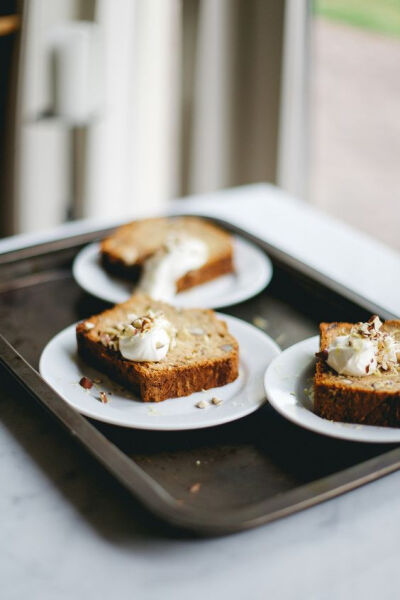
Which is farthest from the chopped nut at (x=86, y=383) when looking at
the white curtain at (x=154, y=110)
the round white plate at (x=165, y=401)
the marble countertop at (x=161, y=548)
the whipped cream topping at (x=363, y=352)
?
the white curtain at (x=154, y=110)

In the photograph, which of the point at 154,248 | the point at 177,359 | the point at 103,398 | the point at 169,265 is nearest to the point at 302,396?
the point at 177,359

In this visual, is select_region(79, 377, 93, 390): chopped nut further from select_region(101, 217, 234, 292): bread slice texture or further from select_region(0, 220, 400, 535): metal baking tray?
select_region(101, 217, 234, 292): bread slice texture

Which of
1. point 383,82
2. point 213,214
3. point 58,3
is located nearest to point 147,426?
point 213,214

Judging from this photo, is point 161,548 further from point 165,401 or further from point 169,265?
point 169,265

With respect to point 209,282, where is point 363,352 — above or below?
above

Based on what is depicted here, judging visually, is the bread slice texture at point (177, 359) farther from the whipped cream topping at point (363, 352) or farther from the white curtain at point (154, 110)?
the white curtain at point (154, 110)

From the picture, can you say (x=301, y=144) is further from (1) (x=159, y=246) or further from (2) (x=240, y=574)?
(2) (x=240, y=574)
